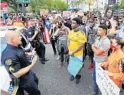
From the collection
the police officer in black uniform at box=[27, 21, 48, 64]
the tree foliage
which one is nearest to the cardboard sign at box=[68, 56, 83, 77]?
the police officer in black uniform at box=[27, 21, 48, 64]

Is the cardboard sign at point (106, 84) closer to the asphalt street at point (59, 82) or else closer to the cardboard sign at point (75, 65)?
the asphalt street at point (59, 82)

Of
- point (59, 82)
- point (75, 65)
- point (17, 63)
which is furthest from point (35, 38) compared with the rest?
point (17, 63)

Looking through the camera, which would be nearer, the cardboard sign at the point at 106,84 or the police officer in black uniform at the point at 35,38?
the cardboard sign at the point at 106,84

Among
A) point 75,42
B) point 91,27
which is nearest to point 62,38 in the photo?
point 91,27

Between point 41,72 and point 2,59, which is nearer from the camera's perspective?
point 2,59

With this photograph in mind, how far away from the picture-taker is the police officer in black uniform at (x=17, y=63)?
15.8 feet

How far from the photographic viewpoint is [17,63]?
16.0 feet

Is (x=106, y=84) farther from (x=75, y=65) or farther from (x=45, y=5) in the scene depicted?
(x=45, y=5)

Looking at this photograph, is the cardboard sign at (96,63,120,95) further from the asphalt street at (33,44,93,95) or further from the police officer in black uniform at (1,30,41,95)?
the asphalt street at (33,44,93,95)

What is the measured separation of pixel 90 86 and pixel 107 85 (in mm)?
2680

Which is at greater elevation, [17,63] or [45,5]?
[17,63]

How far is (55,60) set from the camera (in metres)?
11.4

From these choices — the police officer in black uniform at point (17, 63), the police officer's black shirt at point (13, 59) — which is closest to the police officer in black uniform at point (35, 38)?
the police officer in black uniform at point (17, 63)

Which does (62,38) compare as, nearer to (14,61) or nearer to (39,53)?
(39,53)
